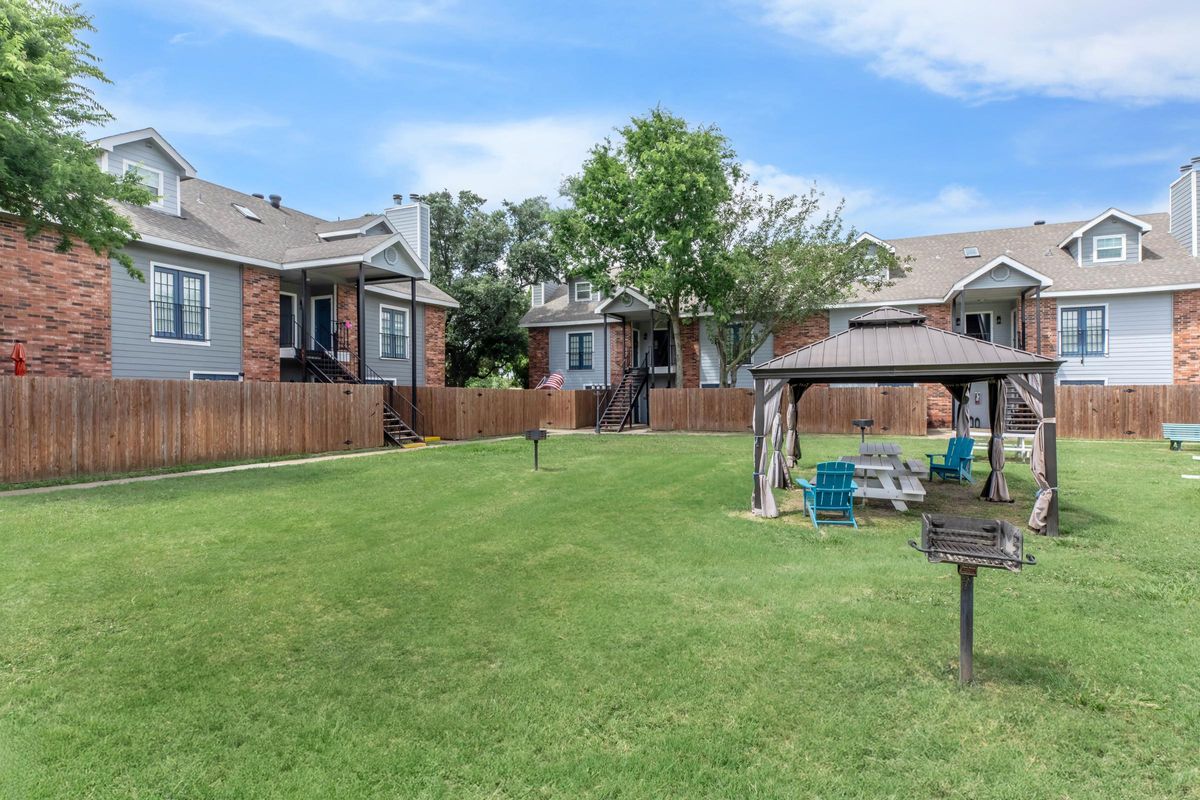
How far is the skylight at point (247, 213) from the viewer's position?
22188 millimetres

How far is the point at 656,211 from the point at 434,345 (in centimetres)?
1049

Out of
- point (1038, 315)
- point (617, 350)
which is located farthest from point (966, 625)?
point (617, 350)

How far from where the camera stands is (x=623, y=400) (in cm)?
2905

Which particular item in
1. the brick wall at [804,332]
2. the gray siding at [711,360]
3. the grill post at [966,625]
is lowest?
the grill post at [966,625]

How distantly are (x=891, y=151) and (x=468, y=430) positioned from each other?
50.9 feet

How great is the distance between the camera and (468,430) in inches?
907

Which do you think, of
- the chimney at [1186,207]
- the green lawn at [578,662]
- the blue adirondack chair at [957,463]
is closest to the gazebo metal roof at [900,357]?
the green lawn at [578,662]

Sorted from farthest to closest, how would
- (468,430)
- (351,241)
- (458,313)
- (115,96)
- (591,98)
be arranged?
(458,313), (468,430), (351,241), (115,96), (591,98)

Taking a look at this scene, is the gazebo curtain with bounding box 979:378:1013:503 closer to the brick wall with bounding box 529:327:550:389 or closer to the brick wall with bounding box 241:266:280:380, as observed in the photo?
the brick wall with bounding box 241:266:280:380

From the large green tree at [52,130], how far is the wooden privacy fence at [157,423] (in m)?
2.99

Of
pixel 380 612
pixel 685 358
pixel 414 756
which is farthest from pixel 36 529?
pixel 685 358

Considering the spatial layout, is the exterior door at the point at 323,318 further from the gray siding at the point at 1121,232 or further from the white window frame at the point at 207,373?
the gray siding at the point at 1121,232

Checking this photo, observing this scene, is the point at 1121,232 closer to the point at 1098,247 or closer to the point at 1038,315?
the point at 1098,247

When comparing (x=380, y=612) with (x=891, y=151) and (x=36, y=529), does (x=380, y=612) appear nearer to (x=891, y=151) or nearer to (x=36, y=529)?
(x=36, y=529)
